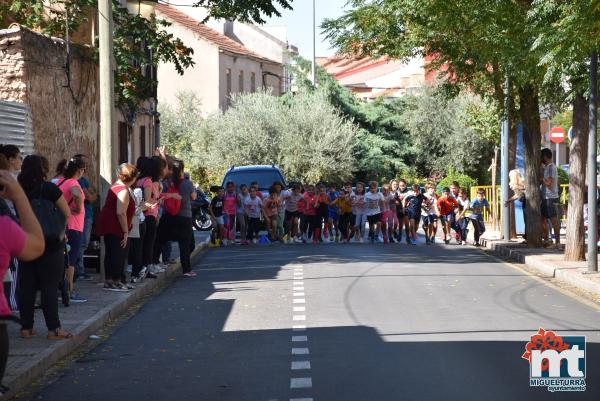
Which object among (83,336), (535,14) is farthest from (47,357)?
(535,14)

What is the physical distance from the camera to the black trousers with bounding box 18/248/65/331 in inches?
446

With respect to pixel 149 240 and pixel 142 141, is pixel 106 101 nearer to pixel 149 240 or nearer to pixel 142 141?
pixel 149 240

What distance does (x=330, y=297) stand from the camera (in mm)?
15797

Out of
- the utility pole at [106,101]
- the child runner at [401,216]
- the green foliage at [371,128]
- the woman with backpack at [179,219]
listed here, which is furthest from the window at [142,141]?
the green foliage at [371,128]

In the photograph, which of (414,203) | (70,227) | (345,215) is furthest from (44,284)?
(345,215)

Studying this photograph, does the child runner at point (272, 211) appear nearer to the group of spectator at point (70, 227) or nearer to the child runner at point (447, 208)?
the child runner at point (447, 208)

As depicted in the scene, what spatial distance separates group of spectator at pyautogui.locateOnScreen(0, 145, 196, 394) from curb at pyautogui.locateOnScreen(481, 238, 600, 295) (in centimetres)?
597

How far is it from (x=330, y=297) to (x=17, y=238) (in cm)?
990

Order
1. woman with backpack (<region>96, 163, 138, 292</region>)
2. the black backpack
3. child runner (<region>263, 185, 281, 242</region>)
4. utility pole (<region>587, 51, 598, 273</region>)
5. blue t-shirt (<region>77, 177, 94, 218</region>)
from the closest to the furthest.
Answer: the black backpack
woman with backpack (<region>96, 163, 138, 292</region>)
blue t-shirt (<region>77, 177, 94, 218</region>)
utility pole (<region>587, 51, 598, 273</region>)
child runner (<region>263, 185, 281, 242</region>)

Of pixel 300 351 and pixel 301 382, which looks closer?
pixel 301 382

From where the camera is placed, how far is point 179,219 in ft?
64.5

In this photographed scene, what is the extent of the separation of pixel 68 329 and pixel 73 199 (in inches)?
99.8

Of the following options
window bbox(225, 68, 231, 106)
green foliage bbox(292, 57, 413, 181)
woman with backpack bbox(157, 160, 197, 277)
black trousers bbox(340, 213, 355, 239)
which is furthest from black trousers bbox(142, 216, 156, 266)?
window bbox(225, 68, 231, 106)

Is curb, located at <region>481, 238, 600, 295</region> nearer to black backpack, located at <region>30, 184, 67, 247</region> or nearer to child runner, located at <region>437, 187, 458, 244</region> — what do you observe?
child runner, located at <region>437, 187, 458, 244</region>
